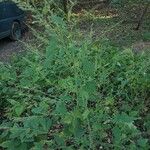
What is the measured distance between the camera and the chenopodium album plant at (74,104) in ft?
10.2

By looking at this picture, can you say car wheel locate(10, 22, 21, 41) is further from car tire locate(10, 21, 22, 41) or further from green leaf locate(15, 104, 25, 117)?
green leaf locate(15, 104, 25, 117)

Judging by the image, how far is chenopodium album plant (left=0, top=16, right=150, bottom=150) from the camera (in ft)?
10.2

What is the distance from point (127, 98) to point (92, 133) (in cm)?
68

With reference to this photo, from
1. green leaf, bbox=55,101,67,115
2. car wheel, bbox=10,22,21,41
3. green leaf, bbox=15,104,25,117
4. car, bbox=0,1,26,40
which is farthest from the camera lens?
car wheel, bbox=10,22,21,41

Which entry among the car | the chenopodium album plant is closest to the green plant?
the chenopodium album plant

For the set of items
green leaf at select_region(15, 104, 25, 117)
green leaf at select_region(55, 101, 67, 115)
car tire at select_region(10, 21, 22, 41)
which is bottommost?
car tire at select_region(10, 21, 22, 41)

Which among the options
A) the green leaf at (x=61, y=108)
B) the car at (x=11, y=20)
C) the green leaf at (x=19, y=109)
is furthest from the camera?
the car at (x=11, y=20)

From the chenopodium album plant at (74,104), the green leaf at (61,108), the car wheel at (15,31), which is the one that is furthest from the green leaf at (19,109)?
the car wheel at (15,31)

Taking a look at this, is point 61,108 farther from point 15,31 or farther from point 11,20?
point 15,31

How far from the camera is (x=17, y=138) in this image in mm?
3445

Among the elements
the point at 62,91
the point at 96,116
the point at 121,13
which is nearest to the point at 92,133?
the point at 96,116

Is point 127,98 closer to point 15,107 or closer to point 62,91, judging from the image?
point 62,91

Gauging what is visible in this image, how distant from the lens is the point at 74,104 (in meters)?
3.45

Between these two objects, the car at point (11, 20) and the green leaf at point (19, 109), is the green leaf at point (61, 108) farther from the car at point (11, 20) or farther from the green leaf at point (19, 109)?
the car at point (11, 20)
